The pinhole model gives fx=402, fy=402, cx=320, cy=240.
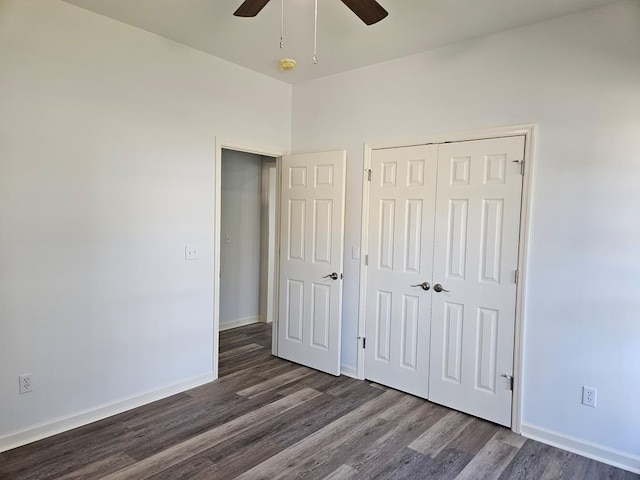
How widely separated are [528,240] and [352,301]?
1629 mm

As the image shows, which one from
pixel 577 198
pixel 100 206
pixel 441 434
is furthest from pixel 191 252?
pixel 577 198

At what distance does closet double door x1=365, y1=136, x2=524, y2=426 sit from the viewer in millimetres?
2910

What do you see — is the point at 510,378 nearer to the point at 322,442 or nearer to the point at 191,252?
the point at 322,442

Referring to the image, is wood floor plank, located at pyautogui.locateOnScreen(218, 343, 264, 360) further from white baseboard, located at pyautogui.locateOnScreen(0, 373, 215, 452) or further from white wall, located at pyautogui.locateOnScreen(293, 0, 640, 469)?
white wall, located at pyautogui.locateOnScreen(293, 0, 640, 469)

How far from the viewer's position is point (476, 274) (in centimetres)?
304

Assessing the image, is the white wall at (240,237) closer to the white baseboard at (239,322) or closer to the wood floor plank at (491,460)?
the white baseboard at (239,322)

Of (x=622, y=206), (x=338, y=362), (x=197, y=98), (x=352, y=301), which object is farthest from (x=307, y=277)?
(x=622, y=206)

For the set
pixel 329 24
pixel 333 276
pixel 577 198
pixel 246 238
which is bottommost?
pixel 333 276

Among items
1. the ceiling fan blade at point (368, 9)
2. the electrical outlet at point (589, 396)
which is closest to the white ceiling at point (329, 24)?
the ceiling fan blade at point (368, 9)

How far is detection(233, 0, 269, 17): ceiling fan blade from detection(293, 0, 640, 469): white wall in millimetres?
1722

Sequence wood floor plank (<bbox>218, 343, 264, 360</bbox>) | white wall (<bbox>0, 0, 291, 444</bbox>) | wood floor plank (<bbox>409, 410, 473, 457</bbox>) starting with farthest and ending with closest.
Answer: wood floor plank (<bbox>218, 343, 264, 360</bbox>) → wood floor plank (<bbox>409, 410, 473, 457</bbox>) → white wall (<bbox>0, 0, 291, 444</bbox>)

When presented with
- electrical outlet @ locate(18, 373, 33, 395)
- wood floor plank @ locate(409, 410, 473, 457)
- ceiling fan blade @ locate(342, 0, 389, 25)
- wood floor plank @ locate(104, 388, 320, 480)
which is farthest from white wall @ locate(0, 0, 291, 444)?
wood floor plank @ locate(409, 410, 473, 457)

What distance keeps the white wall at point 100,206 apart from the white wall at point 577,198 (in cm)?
223

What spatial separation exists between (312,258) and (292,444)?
175 centimetres
